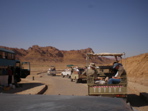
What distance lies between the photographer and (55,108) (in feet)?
7.96

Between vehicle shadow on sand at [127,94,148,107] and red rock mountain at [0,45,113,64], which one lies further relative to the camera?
red rock mountain at [0,45,113,64]

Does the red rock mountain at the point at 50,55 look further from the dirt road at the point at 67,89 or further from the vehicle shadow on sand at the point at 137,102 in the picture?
the vehicle shadow on sand at the point at 137,102

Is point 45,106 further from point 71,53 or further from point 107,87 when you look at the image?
point 71,53

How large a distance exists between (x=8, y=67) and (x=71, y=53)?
17374 centimetres

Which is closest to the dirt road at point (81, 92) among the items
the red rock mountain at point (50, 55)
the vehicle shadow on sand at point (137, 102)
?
the vehicle shadow on sand at point (137, 102)

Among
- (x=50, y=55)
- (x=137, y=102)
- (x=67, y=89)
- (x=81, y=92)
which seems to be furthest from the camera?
(x=50, y=55)

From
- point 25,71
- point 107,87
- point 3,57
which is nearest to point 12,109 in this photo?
point 107,87

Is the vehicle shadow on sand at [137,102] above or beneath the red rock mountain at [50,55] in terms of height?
beneath

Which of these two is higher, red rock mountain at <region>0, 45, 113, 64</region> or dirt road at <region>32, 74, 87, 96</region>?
red rock mountain at <region>0, 45, 113, 64</region>

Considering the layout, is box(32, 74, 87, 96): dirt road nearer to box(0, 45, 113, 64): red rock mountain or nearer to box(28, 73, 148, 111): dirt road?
box(28, 73, 148, 111): dirt road

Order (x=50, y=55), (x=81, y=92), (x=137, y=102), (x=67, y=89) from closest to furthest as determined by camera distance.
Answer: (x=137, y=102) → (x=81, y=92) → (x=67, y=89) → (x=50, y=55)

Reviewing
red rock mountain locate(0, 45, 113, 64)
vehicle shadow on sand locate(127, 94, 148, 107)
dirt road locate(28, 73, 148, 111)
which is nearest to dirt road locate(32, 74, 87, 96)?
dirt road locate(28, 73, 148, 111)

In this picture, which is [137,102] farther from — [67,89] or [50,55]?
[50,55]

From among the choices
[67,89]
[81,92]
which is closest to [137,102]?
[81,92]
